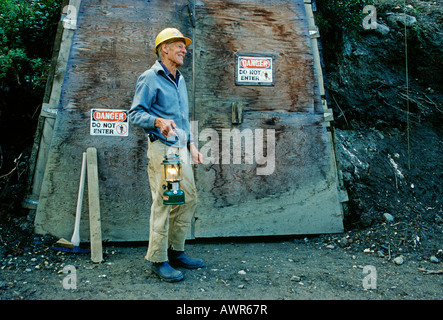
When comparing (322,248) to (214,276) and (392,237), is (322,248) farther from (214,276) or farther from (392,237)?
(214,276)

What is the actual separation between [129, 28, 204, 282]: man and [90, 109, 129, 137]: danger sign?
3.50 feet

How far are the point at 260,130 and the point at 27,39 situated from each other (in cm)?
366

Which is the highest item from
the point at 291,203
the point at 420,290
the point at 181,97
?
the point at 181,97

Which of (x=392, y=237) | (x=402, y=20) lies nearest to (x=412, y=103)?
(x=402, y=20)

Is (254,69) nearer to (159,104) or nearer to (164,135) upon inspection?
(159,104)

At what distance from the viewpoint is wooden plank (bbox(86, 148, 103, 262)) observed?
13.1 ft

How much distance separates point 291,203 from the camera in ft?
15.4

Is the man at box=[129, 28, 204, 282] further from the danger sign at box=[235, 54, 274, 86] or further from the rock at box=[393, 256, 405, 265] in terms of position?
the rock at box=[393, 256, 405, 265]

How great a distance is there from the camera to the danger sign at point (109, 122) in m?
4.31

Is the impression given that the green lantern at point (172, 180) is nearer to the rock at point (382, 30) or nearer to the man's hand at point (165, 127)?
the man's hand at point (165, 127)

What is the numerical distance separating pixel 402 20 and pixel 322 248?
4809 mm

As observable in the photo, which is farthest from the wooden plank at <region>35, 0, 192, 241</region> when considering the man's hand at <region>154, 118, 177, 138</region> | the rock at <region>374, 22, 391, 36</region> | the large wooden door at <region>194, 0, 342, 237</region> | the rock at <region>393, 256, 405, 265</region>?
the rock at <region>374, 22, 391, 36</region>

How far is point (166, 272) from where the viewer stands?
3.38 meters

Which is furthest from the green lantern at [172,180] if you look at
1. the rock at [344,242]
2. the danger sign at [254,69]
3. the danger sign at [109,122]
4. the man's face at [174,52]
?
the rock at [344,242]
